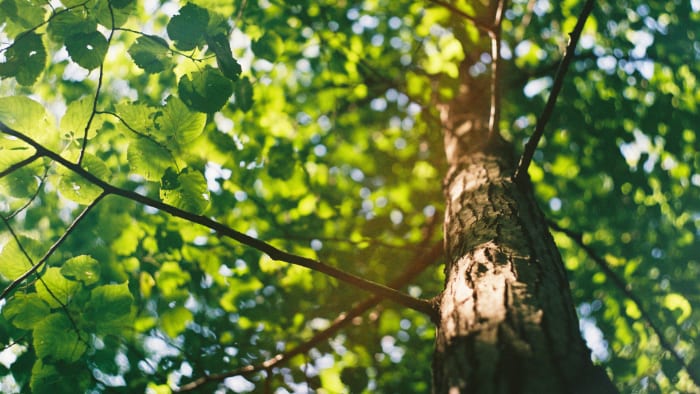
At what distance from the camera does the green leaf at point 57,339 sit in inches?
58.9

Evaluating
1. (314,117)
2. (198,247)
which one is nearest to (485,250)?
(198,247)

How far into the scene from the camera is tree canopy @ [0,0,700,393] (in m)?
1.59

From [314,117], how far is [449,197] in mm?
1939

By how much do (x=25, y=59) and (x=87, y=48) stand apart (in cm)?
24

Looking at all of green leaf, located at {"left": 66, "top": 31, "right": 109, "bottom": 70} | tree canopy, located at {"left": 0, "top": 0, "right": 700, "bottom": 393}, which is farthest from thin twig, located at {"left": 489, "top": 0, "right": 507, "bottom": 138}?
green leaf, located at {"left": 66, "top": 31, "right": 109, "bottom": 70}

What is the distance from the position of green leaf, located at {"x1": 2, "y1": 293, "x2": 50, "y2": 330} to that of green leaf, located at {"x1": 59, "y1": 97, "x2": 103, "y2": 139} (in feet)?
1.84

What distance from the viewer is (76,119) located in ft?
5.00

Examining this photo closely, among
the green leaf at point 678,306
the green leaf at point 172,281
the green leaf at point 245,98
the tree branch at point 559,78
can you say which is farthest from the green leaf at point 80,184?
the green leaf at point 678,306

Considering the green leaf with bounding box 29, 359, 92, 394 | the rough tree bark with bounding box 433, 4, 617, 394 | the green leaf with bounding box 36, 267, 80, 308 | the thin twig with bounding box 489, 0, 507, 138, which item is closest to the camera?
the rough tree bark with bounding box 433, 4, 617, 394

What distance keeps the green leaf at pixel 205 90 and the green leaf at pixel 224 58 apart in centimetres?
7

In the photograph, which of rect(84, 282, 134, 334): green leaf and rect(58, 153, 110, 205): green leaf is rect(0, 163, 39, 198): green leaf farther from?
rect(84, 282, 134, 334): green leaf

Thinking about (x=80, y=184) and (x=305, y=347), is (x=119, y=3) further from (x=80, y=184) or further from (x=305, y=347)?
(x=305, y=347)

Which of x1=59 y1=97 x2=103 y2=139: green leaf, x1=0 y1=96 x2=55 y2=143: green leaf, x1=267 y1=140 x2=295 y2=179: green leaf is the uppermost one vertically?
x1=267 y1=140 x2=295 y2=179: green leaf

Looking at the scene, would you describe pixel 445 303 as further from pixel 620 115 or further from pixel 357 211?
pixel 620 115
